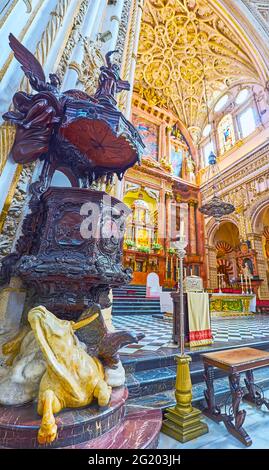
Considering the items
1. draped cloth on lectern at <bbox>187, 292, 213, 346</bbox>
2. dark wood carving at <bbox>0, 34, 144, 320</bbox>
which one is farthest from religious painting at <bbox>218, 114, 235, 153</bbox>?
dark wood carving at <bbox>0, 34, 144, 320</bbox>

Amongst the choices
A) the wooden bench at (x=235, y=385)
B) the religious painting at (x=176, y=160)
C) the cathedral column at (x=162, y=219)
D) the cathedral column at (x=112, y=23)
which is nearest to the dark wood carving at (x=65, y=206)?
the wooden bench at (x=235, y=385)

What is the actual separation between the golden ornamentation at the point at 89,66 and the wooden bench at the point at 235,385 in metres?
3.96

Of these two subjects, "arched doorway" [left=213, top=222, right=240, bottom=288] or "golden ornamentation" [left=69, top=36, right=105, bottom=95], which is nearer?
"golden ornamentation" [left=69, top=36, right=105, bottom=95]

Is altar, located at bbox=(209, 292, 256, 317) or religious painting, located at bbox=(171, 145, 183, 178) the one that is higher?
religious painting, located at bbox=(171, 145, 183, 178)

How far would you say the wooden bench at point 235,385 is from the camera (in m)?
1.71

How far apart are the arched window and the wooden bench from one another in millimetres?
14418

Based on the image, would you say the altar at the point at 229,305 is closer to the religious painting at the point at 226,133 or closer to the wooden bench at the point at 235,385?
the wooden bench at the point at 235,385

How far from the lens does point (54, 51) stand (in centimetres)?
283

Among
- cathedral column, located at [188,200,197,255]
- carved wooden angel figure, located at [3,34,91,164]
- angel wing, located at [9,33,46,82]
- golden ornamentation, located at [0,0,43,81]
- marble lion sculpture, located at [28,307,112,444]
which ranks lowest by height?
marble lion sculpture, located at [28,307,112,444]

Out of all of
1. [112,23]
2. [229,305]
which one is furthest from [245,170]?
[112,23]

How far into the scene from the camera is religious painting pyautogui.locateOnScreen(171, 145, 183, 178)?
17.3 m

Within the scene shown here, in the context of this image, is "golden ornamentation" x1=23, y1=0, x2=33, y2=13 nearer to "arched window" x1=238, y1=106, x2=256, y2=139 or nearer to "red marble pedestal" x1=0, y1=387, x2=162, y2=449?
"red marble pedestal" x1=0, y1=387, x2=162, y2=449

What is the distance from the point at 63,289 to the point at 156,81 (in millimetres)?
18660

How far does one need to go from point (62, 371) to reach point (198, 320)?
282cm
